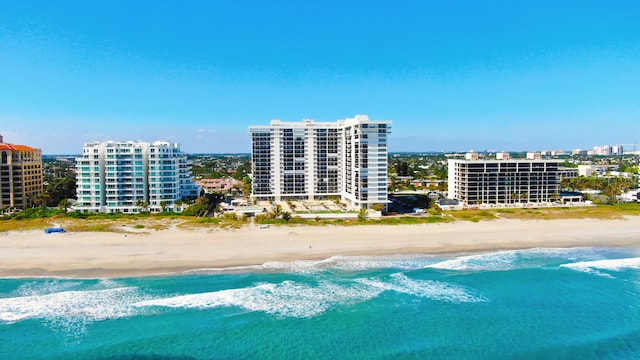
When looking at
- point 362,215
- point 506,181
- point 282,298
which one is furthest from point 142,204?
point 506,181

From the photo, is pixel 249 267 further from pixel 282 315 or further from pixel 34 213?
pixel 34 213

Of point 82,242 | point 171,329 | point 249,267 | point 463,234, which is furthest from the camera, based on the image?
point 463,234

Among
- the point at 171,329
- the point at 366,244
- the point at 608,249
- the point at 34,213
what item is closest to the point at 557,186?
the point at 608,249

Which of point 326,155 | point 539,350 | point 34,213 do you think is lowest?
point 539,350

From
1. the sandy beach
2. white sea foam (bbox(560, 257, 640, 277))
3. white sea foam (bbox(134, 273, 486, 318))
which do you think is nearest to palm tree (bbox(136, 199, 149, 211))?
the sandy beach

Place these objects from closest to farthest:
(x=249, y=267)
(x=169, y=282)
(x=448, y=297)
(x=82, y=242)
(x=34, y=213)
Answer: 1. (x=448, y=297)
2. (x=169, y=282)
3. (x=249, y=267)
4. (x=82, y=242)
5. (x=34, y=213)

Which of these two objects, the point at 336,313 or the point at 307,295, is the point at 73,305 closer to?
the point at 307,295
